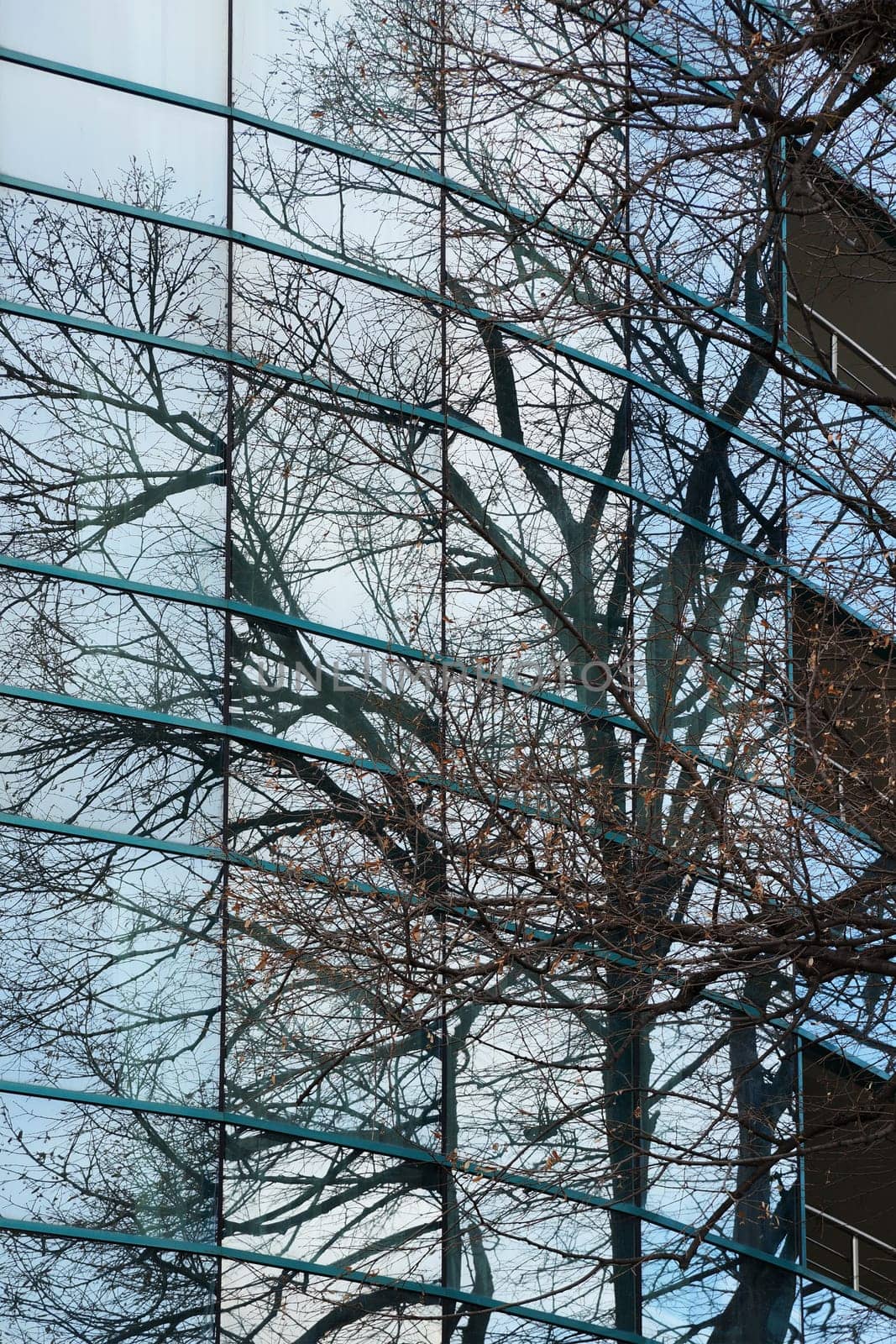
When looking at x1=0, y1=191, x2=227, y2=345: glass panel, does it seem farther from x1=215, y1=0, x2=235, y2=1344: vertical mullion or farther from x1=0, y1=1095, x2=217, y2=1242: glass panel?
x1=0, y1=1095, x2=217, y2=1242: glass panel

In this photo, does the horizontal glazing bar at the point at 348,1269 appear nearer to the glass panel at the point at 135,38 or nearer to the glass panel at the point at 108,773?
the glass panel at the point at 108,773

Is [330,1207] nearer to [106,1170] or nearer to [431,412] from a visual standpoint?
[106,1170]

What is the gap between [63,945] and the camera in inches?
448

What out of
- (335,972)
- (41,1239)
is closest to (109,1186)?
(41,1239)

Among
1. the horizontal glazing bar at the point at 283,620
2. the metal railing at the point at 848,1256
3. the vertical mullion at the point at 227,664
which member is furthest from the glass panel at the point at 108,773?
the metal railing at the point at 848,1256

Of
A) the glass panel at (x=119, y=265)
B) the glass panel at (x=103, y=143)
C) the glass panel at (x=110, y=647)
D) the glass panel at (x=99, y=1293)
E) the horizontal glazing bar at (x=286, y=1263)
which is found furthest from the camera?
the glass panel at (x=103, y=143)

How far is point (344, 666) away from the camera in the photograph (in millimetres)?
12180

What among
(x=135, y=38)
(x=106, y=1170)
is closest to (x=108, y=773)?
(x=106, y=1170)

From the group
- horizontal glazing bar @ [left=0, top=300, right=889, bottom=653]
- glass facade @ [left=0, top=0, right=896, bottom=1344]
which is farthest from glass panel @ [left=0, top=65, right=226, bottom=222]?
horizontal glazing bar @ [left=0, top=300, right=889, bottom=653]

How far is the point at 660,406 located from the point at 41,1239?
750 centimetres

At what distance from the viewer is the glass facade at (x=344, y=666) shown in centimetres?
1109

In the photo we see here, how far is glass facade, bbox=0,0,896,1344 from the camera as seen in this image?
1109cm

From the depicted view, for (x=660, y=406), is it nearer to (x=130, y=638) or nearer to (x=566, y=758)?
(x=566, y=758)

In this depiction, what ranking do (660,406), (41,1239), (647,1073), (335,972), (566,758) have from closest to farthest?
1. (335,972)
2. (41,1239)
3. (566,758)
4. (647,1073)
5. (660,406)
